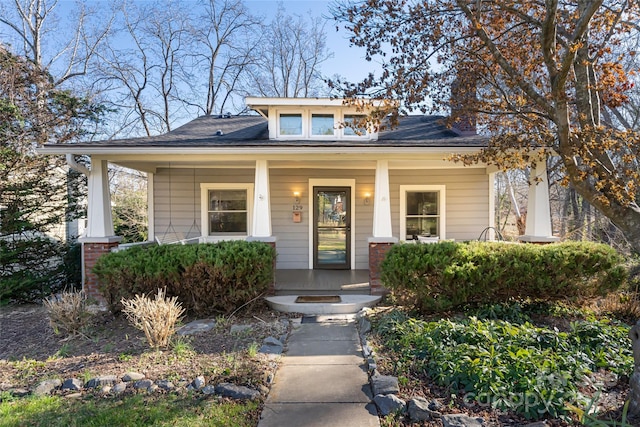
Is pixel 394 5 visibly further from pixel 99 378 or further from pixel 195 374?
pixel 99 378

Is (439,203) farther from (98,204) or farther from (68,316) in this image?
(68,316)

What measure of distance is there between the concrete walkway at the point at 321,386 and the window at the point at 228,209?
14.9 feet

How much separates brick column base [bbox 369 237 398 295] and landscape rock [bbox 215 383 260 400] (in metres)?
3.56

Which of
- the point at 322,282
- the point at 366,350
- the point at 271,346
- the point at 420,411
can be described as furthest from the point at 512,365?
the point at 322,282

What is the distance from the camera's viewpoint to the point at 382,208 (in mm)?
6648

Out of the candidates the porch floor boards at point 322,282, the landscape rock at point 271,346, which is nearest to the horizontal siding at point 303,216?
the porch floor boards at point 322,282

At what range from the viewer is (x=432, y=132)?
27.5 ft

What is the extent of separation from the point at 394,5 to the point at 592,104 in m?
2.68

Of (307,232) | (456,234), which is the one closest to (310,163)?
(307,232)

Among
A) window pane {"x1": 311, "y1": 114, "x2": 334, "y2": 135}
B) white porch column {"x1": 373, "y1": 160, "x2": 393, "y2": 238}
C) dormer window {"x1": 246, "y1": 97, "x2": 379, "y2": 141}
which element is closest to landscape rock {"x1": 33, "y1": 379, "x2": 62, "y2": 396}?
white porch column {"x1": 373, "y1": 160, "x2": 393, "y2": 238}

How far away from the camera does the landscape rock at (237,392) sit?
10.4 ft

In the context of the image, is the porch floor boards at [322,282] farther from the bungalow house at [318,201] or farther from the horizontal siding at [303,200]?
the horizontal siding at [303,200]

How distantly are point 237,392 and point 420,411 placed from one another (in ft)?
5.12

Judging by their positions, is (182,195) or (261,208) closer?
(261,208)
